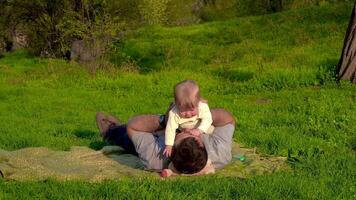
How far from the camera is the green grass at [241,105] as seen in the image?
7199mm

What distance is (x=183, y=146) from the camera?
748cm

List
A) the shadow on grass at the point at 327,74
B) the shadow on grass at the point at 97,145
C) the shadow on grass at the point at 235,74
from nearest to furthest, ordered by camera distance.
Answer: the shadow on grass at the point at 97,145, the shadow on grass at the point at 327,74, the shadow on grass at the point at 235,74

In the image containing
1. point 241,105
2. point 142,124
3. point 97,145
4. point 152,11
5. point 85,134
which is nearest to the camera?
point 142,124

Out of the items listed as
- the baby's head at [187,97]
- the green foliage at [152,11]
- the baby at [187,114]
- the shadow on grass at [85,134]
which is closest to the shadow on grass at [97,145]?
the shadow on grass at [85,134]

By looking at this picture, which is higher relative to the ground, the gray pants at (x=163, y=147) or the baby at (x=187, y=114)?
the baby at (x=187, y=114)

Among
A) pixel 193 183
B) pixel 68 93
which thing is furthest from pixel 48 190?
pixel 68 93

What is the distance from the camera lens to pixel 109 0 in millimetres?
35562

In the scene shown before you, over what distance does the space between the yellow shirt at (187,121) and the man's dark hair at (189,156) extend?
0.34 metres

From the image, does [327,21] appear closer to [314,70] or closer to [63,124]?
[314,70]

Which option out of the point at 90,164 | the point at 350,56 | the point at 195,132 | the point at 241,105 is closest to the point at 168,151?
the point at 195,132

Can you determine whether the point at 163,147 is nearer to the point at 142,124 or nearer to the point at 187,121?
the point at 187,121

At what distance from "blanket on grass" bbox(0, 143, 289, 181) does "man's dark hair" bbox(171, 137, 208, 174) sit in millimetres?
389

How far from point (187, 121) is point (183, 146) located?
911 mm

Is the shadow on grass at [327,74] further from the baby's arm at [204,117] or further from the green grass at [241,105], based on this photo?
the baby's arm at [204,117]
